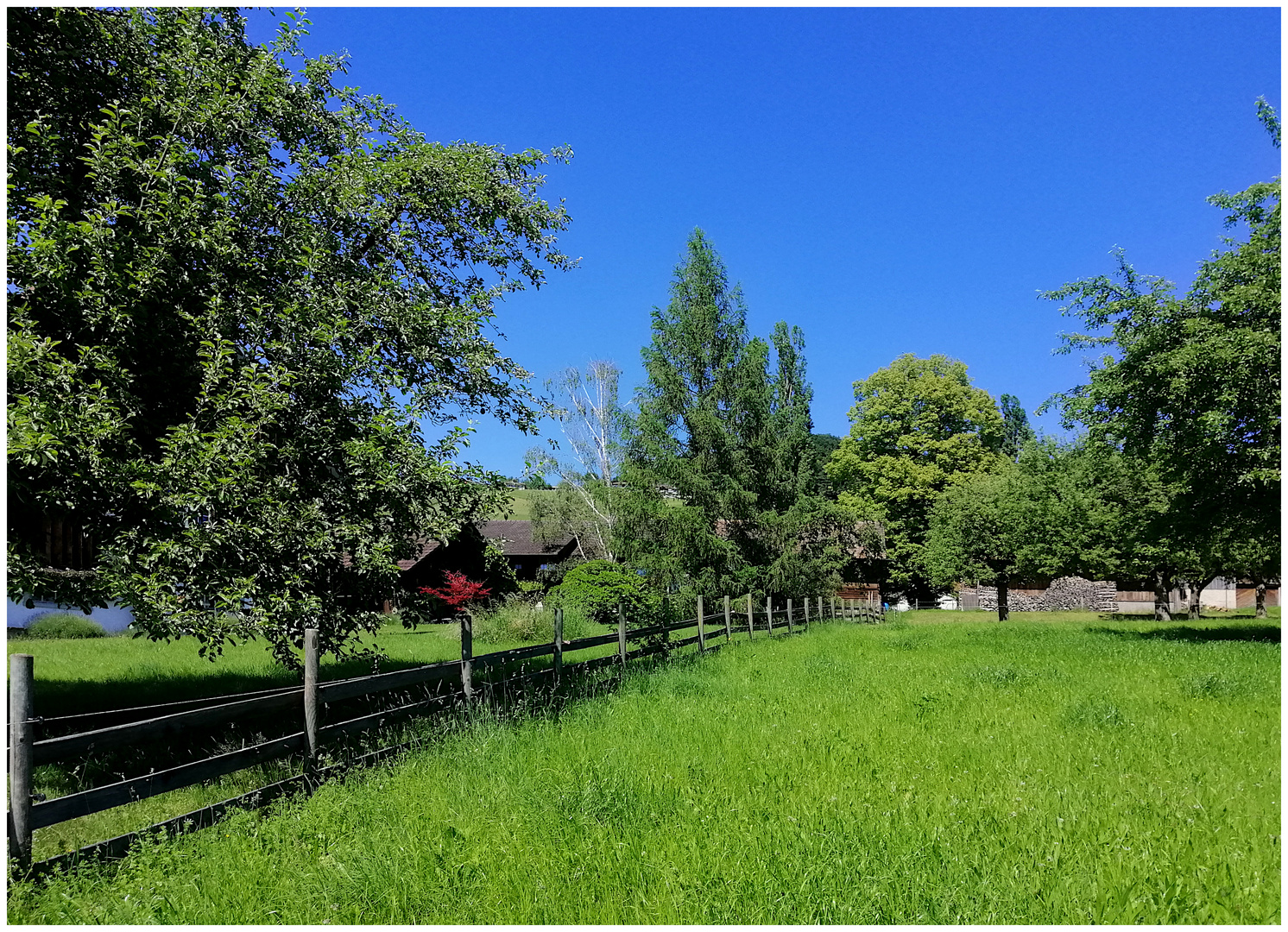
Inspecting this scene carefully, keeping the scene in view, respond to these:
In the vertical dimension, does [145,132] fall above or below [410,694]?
above

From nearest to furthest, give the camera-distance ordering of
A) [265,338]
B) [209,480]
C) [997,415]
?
[209,480] < [265,338] < [997,415]

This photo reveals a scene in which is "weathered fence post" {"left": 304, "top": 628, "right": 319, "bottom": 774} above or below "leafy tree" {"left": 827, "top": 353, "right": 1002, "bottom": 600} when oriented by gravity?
below

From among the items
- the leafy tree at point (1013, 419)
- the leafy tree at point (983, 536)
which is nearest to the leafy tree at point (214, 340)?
the leafy tree at point (983, 536)

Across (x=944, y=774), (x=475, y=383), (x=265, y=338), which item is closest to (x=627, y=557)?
(x=475, y=383)

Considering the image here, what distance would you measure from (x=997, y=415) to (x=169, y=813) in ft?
165

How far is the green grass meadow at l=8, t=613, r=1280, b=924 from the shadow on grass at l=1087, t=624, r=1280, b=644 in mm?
15654

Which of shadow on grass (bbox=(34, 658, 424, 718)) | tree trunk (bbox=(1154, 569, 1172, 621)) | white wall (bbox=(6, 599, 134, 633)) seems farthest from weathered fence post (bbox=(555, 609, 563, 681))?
tree trunk (bbox=(1154, 569, 1172, 621))

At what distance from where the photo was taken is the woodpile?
176ft

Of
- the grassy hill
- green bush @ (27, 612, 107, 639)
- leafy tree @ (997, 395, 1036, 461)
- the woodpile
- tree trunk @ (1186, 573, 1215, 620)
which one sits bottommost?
the woodpile

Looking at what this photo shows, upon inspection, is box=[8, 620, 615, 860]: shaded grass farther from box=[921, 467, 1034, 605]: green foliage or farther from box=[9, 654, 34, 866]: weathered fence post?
box=[921, 467, 1034, 605]: green foliage

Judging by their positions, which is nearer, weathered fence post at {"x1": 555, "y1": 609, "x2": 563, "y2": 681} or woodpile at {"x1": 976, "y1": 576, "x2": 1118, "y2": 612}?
weathered fence post at {"x1": 555, "y1": 609, "x2": 563, "y2": 681}

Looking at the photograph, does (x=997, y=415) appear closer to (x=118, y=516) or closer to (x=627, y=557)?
(x=627, y=557)

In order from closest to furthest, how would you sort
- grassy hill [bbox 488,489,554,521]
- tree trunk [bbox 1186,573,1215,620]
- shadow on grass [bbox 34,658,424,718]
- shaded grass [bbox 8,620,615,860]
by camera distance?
shaded grass [bbox 8,620,615,860] → grassy hill [bbox 488,489,554,521] → shadow on grass [bbox 34,658,424,718] → tree trunk [bbox 1186,573,1215,620]

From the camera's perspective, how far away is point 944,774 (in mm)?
6773
